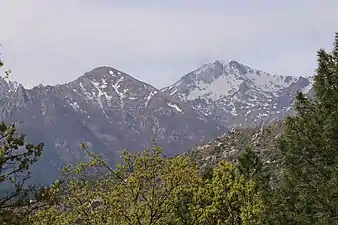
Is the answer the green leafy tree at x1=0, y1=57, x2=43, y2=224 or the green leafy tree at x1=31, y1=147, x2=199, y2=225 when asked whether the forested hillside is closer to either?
the green leafy tree at x1=31, y1=147, x2=199, y2=225

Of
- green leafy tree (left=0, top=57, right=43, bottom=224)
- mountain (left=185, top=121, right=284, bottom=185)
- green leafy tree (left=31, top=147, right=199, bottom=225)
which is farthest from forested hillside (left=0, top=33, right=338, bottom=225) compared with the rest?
mountain (left=185, top=121, right=284, bottom=185)

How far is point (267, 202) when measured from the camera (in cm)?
2198

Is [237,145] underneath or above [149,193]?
above

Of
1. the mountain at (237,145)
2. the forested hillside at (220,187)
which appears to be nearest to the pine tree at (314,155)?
the forested hillside at (220,187)

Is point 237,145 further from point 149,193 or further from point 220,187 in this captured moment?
point 220,187

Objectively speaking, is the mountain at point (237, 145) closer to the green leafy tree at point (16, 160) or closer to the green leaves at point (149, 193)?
the green leaves at point (149, 193)

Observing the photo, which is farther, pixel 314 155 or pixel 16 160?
pixel 314 155

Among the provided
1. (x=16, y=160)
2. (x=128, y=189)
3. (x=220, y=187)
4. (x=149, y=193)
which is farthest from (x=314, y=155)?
(x=16, y=160)

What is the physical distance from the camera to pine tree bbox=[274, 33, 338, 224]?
19.7 metres

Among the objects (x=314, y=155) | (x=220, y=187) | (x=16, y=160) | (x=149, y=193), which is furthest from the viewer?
(x=149, y=193)

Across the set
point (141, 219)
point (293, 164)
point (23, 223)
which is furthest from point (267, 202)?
point (23, 223)

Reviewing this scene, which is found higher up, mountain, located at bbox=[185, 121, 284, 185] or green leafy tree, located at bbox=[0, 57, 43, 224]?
mountain, located at bbox=[185, 121, 284, 185]

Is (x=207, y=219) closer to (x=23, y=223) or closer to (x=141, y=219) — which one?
(x=141, y=219)

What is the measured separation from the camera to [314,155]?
21.2m
